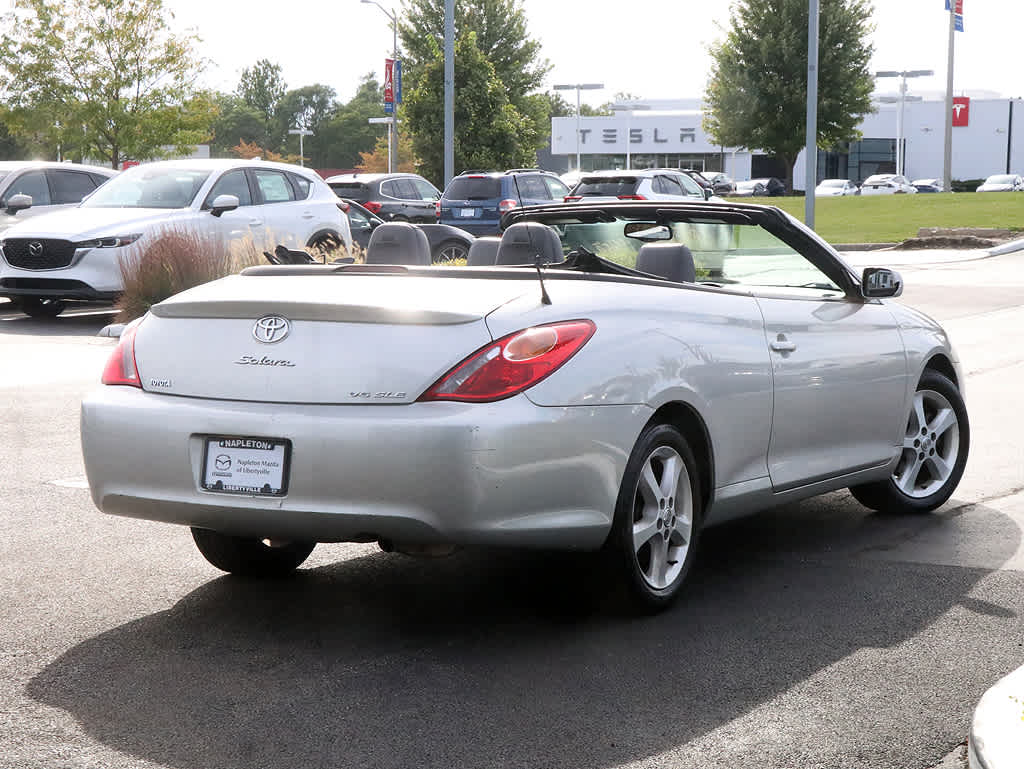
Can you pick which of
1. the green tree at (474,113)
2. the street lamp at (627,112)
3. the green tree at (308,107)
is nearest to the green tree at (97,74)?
the green tree at (474,113)

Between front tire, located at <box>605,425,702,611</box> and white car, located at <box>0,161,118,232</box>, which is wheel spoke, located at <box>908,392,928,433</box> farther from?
white car, located at <box>0,161,118,232</box>

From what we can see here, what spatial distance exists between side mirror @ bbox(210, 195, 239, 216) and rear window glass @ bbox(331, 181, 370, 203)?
35.0ft

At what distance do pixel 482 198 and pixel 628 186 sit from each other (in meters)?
2.61

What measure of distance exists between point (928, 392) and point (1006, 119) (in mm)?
96825

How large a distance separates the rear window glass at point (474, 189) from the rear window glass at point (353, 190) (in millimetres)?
2266

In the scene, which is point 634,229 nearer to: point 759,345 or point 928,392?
point 759,345

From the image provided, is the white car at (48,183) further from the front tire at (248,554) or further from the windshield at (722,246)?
the front tire at (248,554)

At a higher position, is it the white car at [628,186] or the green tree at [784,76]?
the green tree at [784,76]

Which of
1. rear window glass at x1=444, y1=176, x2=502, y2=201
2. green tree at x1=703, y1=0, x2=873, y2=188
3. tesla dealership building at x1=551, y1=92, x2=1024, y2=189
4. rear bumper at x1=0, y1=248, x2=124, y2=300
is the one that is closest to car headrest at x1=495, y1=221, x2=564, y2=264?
rear bumper at x1=0, y1=248, x2=124, y2=300

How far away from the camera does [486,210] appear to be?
25.7 m

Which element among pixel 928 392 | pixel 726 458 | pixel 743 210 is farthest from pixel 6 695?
pixel 928 392

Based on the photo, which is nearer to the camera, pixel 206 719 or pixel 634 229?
pixel 206 719

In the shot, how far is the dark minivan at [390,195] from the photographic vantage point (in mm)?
27688

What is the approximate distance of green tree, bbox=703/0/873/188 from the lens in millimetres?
56375
